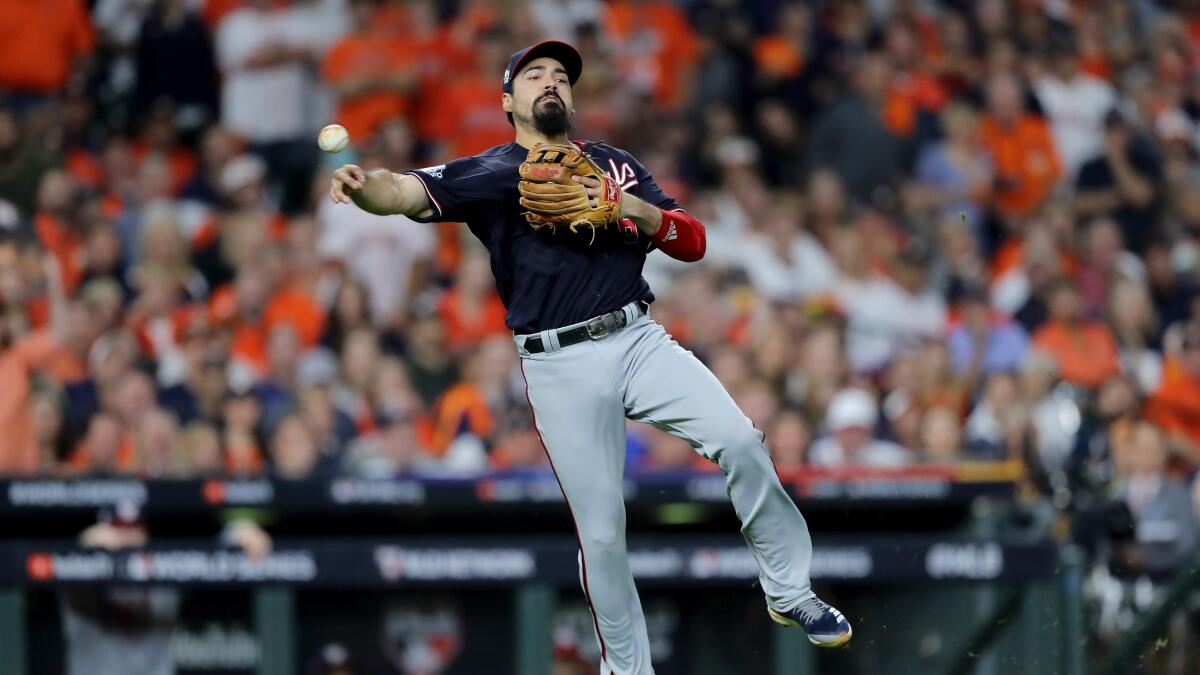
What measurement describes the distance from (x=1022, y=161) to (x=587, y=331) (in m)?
7.32

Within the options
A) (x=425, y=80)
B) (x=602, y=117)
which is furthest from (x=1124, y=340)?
(x=425, y=80)

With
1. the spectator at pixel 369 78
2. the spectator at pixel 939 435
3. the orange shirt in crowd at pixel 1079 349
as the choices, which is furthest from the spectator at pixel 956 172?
the spectator at pixel 369 78

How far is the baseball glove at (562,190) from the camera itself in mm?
5309

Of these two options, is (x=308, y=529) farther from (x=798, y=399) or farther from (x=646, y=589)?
(x=798, y=399)

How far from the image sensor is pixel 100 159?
38.0 ft

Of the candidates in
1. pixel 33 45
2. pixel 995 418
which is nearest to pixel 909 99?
pixel 995 418

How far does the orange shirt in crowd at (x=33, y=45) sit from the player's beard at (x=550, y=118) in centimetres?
669

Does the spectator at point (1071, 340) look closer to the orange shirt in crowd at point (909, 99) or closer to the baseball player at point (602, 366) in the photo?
the orange shirt in crowd at point (909, 99)

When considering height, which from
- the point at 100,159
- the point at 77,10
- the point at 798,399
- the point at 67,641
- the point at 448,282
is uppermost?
the point at 77,10

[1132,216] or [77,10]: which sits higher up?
[77,10]

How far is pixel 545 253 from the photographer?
18.7 feet

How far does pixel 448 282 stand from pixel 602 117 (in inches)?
59.2

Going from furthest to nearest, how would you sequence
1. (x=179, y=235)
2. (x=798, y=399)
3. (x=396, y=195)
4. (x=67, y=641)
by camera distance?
(x=179, y=235) < (x=798, y=399) < (x=67, y=641) < (x=396, y=195)

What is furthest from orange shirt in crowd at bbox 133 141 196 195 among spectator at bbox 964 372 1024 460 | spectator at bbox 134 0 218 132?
spectator at bbox 964 372 1024 460
